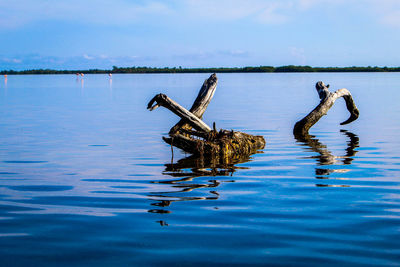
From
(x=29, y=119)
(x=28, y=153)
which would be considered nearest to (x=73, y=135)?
(x=28, y=153)

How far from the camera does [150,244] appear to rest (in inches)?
259

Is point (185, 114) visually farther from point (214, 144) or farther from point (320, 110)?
point (320, 110)

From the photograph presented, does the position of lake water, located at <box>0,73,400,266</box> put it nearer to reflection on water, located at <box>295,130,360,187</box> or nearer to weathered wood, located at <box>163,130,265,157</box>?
reflection on water, located at <box>295,130,360,187</box>

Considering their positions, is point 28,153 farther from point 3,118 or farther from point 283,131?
point 3,118

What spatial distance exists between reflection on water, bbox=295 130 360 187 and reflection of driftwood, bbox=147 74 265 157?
2228 mm

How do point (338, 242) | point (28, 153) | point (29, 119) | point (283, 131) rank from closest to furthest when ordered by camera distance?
point (338, 242), point (28, 153), point (283, 131), point (29, 119)

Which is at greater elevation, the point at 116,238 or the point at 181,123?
the point at 181,123

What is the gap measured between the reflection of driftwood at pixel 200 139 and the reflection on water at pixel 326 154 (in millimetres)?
2228

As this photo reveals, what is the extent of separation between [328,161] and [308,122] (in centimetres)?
688

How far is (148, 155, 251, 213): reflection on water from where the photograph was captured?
9.20 meters

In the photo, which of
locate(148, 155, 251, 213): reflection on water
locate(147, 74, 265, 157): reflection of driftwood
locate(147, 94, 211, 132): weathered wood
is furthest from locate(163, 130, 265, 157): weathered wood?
locate(147, 94, 211, 132): weathered wood

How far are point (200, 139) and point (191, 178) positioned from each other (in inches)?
159

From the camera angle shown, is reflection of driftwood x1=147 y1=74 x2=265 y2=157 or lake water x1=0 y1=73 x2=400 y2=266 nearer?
lake water x1=0 y1=73 x2=400 y2=266

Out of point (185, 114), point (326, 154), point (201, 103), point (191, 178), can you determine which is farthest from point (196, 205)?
point (201, 103)
